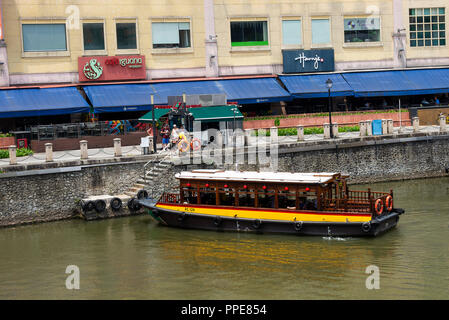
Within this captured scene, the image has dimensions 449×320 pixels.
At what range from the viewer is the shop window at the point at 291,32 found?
159ft

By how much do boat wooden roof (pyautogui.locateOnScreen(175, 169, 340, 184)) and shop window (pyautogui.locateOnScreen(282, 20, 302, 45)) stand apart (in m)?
20.4

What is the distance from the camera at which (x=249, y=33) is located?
158 ft

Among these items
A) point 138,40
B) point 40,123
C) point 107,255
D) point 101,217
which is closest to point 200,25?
point 138,40

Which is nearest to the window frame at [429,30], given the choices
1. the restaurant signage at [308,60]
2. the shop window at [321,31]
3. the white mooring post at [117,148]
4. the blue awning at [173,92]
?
the shop window at [321,31]

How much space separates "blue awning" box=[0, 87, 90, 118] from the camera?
1625 inches

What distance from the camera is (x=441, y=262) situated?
2372 centimetres

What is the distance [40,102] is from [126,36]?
7012 mm

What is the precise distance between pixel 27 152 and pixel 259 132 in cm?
1322

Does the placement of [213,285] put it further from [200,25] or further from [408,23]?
[408,23]

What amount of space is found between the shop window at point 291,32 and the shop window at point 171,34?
6.39m

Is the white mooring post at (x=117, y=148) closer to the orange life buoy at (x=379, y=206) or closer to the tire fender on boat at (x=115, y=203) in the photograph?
the tire fender on boat at (x=115, y=203)

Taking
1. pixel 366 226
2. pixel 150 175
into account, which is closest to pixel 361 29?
pixel 150 175

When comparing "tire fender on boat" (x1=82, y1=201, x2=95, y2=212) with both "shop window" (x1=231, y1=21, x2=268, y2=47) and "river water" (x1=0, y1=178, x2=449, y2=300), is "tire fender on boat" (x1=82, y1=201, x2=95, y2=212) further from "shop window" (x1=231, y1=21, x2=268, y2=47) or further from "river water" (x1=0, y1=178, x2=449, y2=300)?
"shop window" (x1=231, y1=21, x2=268, y2=47)

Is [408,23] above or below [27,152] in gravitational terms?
above
